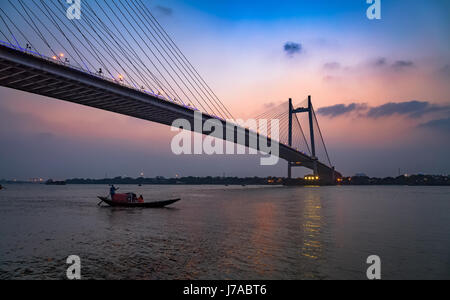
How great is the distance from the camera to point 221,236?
1572 cm

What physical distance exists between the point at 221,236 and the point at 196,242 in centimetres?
190

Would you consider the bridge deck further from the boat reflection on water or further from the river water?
the boat reflection on water

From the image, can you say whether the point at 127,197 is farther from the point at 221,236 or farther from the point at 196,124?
the point at 196,124

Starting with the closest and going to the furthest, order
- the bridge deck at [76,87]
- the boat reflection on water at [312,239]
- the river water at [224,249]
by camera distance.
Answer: the river water at [224,249]
the boat reflection on water at [312,239]
the bridge deck at [76,87]

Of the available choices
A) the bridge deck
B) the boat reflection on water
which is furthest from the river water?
the bridge deck

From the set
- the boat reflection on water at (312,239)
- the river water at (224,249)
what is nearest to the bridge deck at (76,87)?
the river water at (224,249)

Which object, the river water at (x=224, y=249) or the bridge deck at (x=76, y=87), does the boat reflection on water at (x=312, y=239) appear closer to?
the river water at (x=224, y=249)

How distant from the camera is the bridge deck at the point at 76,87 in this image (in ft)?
86.8

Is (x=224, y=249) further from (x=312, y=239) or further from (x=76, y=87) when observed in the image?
(x=76, y=87)

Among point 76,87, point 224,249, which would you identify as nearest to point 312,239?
point 224,249

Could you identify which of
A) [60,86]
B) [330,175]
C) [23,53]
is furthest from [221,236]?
[330,175]

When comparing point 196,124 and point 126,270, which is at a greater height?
point 196,124
